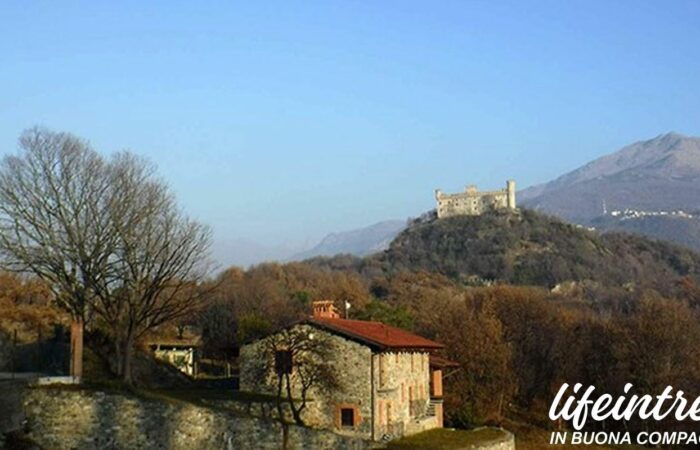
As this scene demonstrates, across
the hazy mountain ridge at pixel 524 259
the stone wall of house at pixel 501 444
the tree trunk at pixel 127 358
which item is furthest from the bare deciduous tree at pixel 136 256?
the hazy mountain ridge at pixel 524 259

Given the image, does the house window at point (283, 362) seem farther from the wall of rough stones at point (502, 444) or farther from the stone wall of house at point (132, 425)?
the wall of rough stones at point (502, 444)

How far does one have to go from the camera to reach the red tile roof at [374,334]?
3619cm

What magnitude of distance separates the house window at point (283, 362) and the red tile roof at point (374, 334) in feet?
5.08

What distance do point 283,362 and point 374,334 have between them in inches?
164

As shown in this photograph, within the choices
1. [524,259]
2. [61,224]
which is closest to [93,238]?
[61,224]

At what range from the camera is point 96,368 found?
123ft

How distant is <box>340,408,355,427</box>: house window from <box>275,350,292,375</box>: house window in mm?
2581

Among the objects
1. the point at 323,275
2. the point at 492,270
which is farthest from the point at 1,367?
the point at 492,270

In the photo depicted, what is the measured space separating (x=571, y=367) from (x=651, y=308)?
632 centimetres

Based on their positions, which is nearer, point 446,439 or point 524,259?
point 446,439

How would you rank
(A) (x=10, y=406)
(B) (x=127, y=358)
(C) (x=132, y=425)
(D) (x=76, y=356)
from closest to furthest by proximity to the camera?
(A) (x=10, y=406), (C) (x=132, y=425), (D) (x=76, y=356), (B) (x=127, y=358)

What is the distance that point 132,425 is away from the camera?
27734 mm

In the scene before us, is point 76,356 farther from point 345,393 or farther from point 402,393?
point 402,393

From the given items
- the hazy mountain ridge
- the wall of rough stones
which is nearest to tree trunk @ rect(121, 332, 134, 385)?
the wall of rough stones
